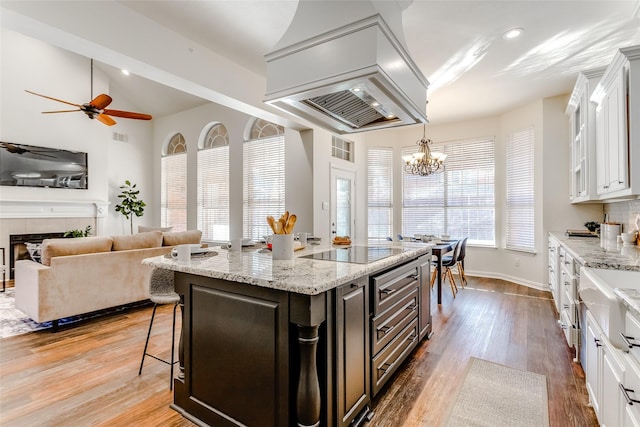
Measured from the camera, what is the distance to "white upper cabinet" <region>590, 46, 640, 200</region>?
2256 millimetres

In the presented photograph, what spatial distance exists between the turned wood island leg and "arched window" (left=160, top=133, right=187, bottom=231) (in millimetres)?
6894

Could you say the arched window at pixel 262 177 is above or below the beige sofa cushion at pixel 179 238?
above

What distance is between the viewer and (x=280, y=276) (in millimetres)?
1573

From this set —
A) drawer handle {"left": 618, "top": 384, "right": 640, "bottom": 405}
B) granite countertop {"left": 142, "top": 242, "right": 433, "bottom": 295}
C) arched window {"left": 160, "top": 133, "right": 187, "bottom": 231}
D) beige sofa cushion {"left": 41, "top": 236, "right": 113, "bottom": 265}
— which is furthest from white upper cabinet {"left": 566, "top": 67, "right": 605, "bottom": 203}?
arched window {"left": 160, "top": 133, "right": 187, "bottom": 231}

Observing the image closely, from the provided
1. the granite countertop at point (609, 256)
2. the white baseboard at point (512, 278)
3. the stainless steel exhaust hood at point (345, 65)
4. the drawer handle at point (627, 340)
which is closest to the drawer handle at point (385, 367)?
the drawer handle at point (627, 340)

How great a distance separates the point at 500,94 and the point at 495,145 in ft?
4.29

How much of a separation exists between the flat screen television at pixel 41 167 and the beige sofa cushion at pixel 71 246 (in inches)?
150

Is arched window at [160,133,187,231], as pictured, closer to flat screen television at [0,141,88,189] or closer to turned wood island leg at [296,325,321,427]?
flat screen television at [0,141,88,189]

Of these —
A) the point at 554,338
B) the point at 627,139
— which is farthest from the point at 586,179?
the point at 554,338

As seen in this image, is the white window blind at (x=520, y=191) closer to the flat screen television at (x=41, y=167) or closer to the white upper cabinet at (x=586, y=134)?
the white upper cabinet at (x=586, y=134)

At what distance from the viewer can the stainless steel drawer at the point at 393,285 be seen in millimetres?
1999

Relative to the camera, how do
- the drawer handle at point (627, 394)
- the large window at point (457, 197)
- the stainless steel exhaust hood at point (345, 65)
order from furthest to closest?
the large window at point (457, 197) < the stainless steel exhaust hood at point (345, 65) < the drawer handle at point (627, 394)

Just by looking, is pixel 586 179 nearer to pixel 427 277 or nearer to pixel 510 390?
pixel 427 277

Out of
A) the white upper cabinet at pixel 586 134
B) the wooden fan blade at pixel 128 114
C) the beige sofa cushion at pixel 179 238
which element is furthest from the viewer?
the wooden fan blade at pixel 128 114
